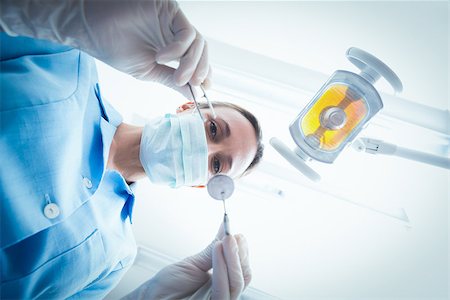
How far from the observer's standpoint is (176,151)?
1.24 metres

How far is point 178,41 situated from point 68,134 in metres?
0.47

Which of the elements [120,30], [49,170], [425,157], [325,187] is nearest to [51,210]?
[49,170]

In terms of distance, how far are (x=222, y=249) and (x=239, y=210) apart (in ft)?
1.95

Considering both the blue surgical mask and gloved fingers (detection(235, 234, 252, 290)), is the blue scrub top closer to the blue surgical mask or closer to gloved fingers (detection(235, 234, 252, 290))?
the blue surgical mask

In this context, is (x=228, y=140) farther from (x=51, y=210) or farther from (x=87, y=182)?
(x=51, y=210)

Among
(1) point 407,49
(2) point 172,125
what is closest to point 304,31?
(1) point 407,49

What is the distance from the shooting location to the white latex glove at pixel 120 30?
0.85m

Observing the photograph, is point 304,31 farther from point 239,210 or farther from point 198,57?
point 239,210

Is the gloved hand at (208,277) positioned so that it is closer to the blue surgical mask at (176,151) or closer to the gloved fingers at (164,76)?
the blue surgical mask at (176,151)

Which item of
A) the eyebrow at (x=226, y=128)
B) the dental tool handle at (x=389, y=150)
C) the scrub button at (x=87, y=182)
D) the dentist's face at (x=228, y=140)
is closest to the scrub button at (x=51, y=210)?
the scrub button at (x=87, y=182)

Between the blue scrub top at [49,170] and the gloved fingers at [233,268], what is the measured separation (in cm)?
51

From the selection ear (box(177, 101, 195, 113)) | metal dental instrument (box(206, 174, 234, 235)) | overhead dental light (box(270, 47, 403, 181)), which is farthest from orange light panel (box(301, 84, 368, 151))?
ear (box(177, 101, 195, 113))

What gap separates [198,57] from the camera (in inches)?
39.5

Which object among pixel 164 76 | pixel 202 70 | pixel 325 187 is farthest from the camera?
pixel 325 187
